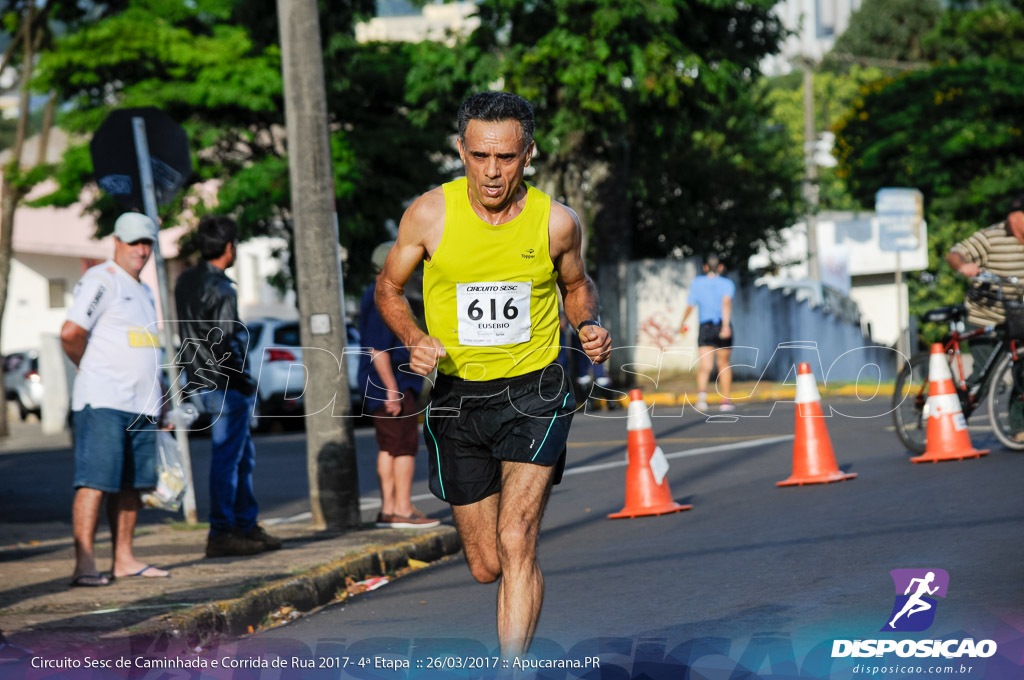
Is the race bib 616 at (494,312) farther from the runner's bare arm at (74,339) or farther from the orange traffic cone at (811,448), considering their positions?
the orange traffic cone at (811,448)

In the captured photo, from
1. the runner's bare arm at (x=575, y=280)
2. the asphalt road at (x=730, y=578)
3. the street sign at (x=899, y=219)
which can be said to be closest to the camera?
the runner's bare arm at (x=575, y=280)

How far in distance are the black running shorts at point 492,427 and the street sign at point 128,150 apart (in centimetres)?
514

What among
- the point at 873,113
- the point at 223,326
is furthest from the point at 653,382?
the point at 873,113

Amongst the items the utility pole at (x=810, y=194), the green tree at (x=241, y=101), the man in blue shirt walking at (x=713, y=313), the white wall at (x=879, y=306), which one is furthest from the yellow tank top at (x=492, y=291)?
the white wall at (x=879, y=306)

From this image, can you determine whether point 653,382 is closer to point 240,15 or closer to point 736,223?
point 736,223

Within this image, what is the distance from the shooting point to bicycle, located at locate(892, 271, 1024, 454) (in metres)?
10.0

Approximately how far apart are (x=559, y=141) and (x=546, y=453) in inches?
695

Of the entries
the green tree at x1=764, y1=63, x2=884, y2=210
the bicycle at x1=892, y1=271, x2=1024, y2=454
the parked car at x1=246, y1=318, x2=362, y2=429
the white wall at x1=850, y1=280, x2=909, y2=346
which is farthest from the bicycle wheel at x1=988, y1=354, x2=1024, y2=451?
the green tree at x1=764, y1=63, x2=884, y2=210

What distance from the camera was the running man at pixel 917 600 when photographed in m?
5.23

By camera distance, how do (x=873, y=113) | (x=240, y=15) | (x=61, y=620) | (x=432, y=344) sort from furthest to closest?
(x=873, y=113) < (x=240, y=15) < (x=61, y=620) < (x=432, y=344)

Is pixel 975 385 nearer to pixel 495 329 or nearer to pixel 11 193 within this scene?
pixel 495 329

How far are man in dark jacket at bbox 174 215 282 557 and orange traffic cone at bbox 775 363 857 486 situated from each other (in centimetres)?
392

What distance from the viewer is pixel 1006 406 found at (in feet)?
33.2

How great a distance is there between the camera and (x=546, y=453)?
4898 mm
